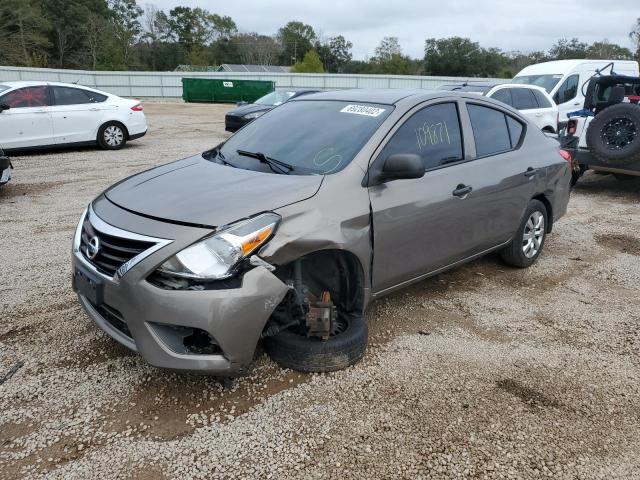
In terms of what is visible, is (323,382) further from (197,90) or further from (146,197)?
(197,90)

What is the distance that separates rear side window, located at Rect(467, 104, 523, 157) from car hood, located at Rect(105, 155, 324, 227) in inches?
66.6

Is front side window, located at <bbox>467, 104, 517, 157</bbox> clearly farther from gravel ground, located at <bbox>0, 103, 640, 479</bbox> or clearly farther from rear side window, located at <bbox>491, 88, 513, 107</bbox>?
rear side window, located at <bbox>491, 88, 513, 107</bbox>

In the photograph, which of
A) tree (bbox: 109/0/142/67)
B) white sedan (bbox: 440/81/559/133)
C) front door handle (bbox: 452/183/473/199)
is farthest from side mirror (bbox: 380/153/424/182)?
tree (bbox: 109/0/142/67)

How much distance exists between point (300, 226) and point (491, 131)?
2.31 m

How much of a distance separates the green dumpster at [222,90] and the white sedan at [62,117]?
917 inches

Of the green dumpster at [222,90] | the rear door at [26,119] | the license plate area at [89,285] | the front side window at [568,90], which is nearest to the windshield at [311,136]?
the license plate area at [89,285]

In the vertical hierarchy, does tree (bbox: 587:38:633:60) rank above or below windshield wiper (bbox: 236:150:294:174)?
above

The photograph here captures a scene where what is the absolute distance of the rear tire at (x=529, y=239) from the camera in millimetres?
4758

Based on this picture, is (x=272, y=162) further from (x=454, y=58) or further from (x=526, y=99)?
(x=454, y=58)

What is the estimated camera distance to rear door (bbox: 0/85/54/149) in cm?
1005

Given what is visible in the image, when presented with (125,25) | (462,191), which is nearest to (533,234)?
(462,191)

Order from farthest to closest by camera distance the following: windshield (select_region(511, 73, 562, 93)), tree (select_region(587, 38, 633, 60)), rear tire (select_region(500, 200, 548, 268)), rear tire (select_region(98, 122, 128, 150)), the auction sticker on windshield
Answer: tree (select_region(587, 38, 633, 60)) → windshield (select_region(511, 73, 562, 93)) → rear tire (select_region(98, 122, 128, 150)) → rear tire (select_region(500, 200, 548, 268)) → the auction sticker on windshield

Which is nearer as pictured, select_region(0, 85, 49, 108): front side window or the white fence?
select_region(0, 85, 49, 108): front side window

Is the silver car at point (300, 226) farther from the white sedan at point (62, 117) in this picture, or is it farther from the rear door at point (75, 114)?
the rear door at point (75, 114)
